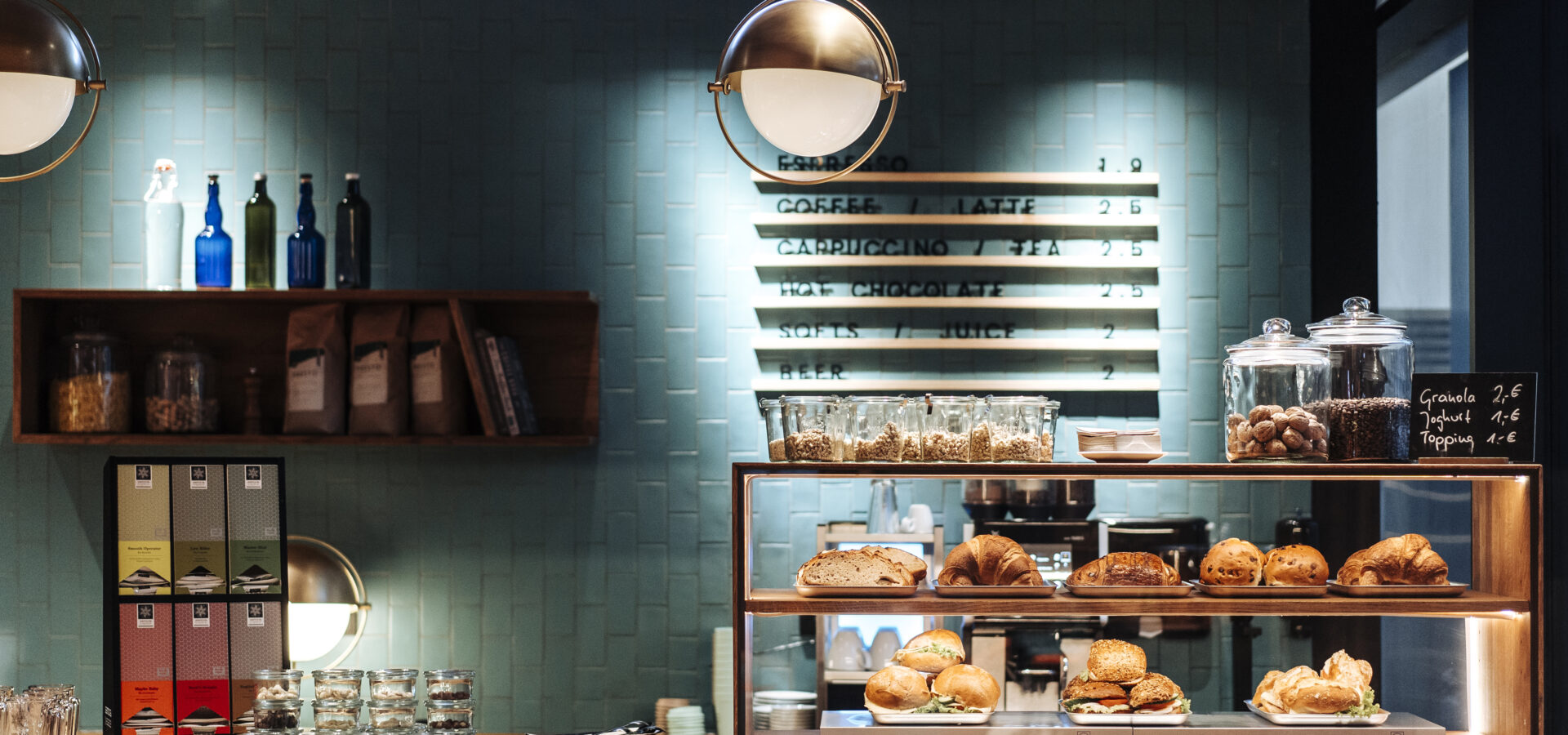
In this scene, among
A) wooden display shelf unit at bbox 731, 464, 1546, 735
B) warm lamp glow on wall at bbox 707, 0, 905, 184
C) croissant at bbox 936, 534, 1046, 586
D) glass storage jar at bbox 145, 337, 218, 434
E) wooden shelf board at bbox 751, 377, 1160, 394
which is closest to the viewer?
warm lamp glow on wall at bbox 707, 0, 905, 184

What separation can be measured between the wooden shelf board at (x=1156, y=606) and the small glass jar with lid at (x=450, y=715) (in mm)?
601

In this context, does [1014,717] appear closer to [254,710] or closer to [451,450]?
[254,710]

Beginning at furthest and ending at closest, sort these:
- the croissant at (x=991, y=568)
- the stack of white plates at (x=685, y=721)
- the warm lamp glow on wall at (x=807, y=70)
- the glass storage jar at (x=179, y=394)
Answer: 1. the glass storage jar at (x=179, y=394)
2. the stack of white plates at (x=685, y=721)
3. the croissant at (x=991, y=568)
4. the warm lamp glow on wall at (x=807, y=70)

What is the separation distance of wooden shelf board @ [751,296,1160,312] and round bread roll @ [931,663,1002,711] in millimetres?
1470

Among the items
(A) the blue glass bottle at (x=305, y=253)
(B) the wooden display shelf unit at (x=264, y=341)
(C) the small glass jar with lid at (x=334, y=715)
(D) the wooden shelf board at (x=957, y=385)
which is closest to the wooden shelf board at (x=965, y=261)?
(D) the wooden shelf board at (x=957, y=385)

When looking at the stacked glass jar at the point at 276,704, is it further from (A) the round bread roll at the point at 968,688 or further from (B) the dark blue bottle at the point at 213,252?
(B) the dark blue bottle at the point at 213,252

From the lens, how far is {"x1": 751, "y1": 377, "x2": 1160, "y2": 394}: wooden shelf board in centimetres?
340

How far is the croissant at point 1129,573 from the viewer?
2.12m

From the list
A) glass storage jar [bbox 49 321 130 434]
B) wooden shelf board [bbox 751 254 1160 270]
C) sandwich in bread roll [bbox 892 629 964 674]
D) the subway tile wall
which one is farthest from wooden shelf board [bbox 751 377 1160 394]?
glass storage jar [bbox 49 321 130 434]

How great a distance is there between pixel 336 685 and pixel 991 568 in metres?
1.27

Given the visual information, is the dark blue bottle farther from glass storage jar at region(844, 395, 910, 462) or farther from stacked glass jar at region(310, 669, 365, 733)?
glass storage jar at region(844, 395, 910, 462)

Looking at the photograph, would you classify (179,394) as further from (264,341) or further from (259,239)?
(259,239)

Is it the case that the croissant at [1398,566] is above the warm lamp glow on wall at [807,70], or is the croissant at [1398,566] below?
below

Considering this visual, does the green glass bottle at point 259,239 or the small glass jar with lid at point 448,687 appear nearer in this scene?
the small glass jar with lid at point 448,687
